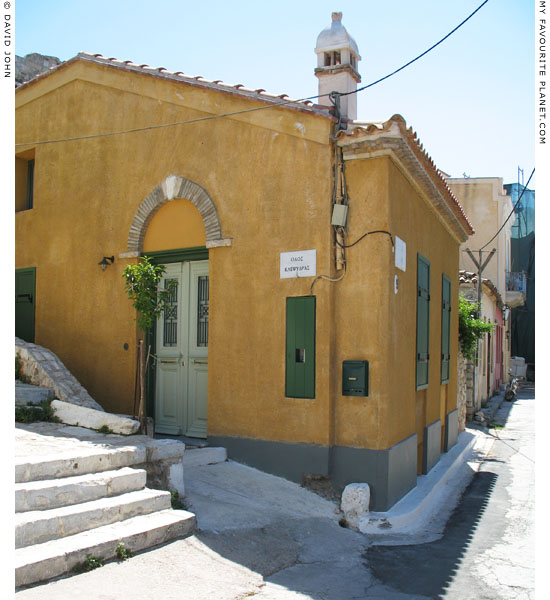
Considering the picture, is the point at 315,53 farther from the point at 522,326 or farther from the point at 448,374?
the point at 522,326

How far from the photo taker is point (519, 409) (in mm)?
20594

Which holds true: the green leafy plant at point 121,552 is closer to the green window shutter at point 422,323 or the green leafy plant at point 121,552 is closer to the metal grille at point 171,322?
the metal grille at point 171,322

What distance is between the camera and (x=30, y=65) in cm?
1328

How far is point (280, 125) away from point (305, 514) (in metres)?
4.51

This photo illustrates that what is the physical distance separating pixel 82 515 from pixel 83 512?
3cm

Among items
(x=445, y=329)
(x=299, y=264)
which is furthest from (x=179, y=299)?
(x=445, y=329)

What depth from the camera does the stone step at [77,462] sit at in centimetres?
519

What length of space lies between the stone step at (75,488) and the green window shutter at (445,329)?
6.52 m

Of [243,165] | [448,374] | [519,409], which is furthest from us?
[519,409]

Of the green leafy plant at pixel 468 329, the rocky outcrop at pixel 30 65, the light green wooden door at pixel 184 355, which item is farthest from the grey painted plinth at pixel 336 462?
the rocky outcrop at pixel 30 65

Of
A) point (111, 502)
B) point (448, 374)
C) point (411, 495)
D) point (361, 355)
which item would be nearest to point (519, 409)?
point (448, 374)

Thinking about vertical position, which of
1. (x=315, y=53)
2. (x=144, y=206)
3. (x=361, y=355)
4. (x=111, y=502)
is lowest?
(x=111, y=502)

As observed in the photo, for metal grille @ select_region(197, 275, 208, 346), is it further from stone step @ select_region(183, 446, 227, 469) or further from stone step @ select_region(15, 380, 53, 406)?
stone step @ select_region(15, 380, 53, 406)

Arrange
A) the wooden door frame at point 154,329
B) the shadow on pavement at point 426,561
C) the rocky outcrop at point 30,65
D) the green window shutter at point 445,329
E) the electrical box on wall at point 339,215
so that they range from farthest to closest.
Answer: the rocky outcrop at point 30,65 < the green window shutter at point 445,329 < the wooden door frame at point 154,329 < the electrical box on wall at point 339,215 < the shadow on pavement at point 426,561
